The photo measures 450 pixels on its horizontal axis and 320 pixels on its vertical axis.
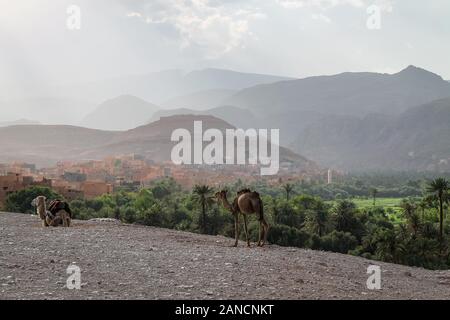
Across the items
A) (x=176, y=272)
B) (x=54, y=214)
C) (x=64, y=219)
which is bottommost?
(x=176, y=272)

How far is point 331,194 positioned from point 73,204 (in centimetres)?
9413

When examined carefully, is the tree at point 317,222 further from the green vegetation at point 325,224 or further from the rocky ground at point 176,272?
the rocky ground at point 176,272

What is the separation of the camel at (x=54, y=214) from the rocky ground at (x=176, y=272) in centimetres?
168

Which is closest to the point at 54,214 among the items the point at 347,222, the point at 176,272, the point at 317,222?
the point at 176,272

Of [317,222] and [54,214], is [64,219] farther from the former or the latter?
[317,222]

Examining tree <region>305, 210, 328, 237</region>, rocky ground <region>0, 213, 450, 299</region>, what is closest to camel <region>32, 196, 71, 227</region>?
rocky ground <region>0, 213, 450, 299</region>

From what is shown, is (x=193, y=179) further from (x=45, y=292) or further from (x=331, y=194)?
(x=45, y=292)

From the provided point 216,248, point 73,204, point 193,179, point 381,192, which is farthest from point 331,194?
point 216,248

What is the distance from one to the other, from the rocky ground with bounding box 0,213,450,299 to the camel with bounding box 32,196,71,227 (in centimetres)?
168

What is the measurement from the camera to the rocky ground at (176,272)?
972 cm

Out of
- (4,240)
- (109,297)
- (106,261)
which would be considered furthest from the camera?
(4,240)

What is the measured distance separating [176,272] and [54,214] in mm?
9370

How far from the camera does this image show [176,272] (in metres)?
11.5
